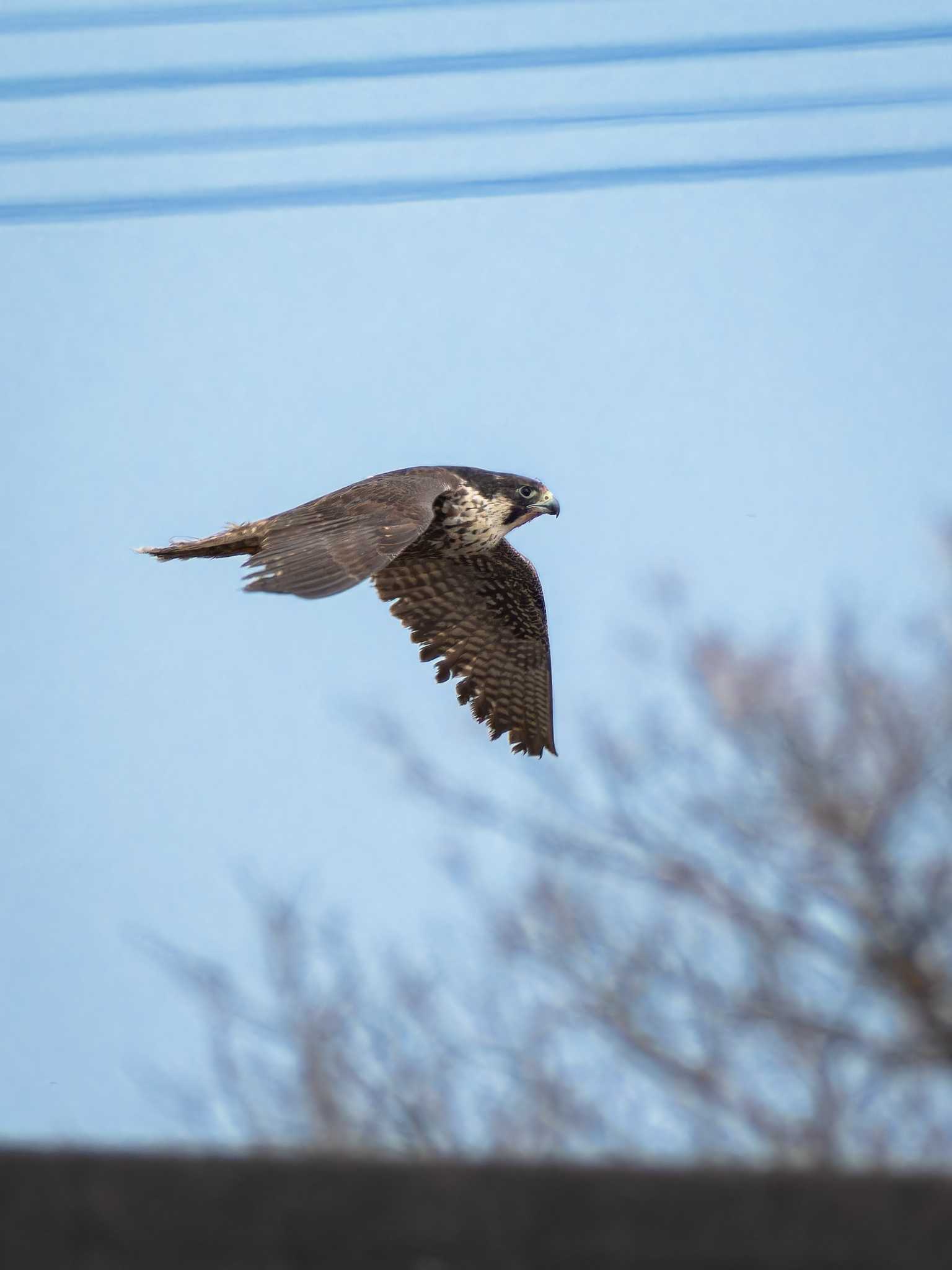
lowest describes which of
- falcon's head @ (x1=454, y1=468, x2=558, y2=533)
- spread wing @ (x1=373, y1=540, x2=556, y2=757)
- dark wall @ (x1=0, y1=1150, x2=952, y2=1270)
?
dark wall @ (x1=0, y1=1150, x2=952, y2=1270)

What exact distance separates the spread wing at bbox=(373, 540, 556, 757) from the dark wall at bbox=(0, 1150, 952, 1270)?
5.49 m

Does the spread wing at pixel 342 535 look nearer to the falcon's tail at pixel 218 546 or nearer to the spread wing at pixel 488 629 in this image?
the falcon's tail at pixel 218 546

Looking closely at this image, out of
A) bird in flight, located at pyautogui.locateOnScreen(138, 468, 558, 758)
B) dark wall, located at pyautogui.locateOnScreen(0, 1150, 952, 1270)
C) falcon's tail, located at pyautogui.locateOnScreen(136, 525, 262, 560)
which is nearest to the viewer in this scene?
dark wall, located at pyautogui.locateOnScreen(0, 1150, 952, 1270)

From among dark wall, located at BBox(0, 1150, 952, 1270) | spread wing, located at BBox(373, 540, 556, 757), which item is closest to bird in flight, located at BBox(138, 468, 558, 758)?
spread wing, located at BBox(373, 540, 556, 757)

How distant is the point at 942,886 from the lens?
17.0 meters

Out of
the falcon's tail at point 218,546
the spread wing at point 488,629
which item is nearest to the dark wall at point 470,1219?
the falcon's tail at point 218,546

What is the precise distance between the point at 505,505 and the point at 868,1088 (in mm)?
8357

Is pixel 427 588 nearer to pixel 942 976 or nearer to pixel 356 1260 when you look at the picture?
pixel 356 1260

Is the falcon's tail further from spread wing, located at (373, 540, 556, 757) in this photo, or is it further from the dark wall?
the dark wall

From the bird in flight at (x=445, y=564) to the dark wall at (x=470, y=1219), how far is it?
289 cm

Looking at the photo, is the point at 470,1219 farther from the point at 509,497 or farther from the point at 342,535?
the point at 509,497

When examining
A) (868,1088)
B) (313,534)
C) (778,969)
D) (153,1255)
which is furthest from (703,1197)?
(778,969)

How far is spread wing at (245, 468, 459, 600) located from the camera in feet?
21.2

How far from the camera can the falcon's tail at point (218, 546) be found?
7.58 m
